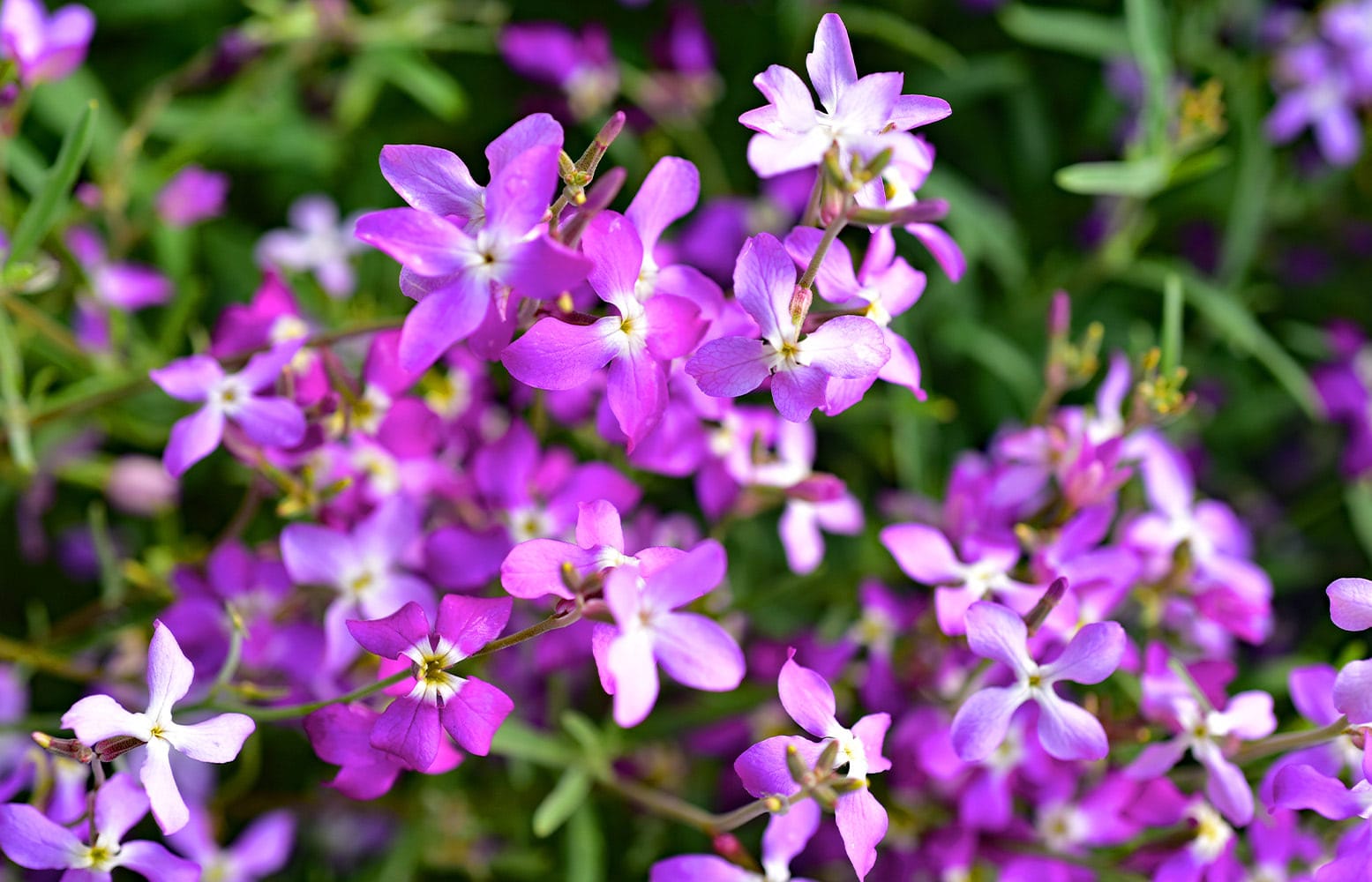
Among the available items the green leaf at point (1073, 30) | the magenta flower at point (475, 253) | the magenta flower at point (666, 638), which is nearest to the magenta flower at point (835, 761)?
the magenta flower at point (666, 638)

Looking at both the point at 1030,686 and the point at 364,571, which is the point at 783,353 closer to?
the point at 1030,686

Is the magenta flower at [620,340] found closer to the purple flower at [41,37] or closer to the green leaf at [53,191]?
the green leaf at [53,191]

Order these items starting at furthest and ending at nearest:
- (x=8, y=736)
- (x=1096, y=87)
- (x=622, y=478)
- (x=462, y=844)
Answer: (x=1096, y=87)
(x=462, y=844)
(x=8, y=736)
(x=622, y=478)

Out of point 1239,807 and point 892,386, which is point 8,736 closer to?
point 892,386

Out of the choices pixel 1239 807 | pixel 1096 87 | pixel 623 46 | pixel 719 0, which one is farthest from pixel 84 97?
pixel 1239 807

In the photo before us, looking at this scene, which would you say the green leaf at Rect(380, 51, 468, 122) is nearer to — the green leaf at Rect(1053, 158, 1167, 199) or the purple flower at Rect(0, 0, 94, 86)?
the purple flower at Rect(0, 0, 94, 86)
